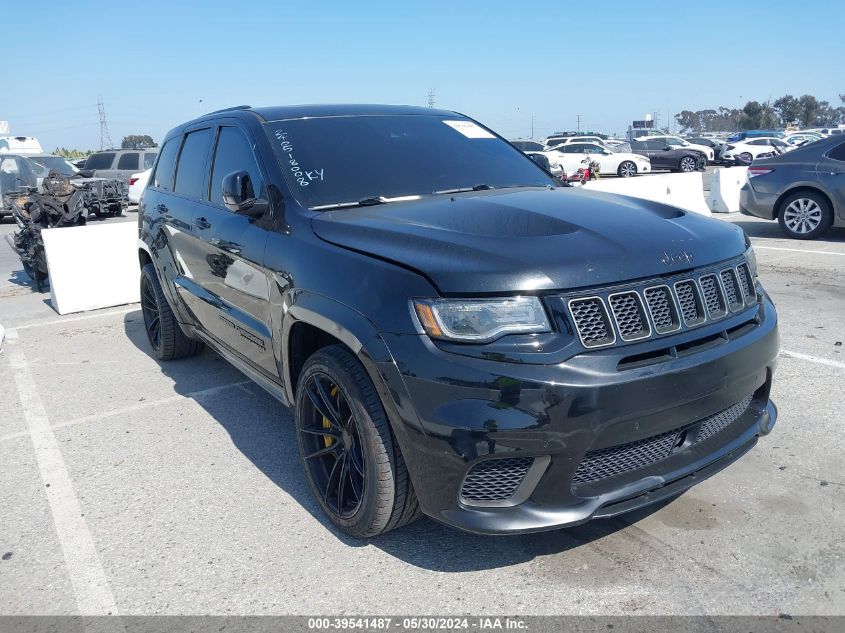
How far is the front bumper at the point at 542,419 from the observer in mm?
2379

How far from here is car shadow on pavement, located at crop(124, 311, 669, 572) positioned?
2.96 metres

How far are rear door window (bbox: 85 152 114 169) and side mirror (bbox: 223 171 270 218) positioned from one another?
20.5 m

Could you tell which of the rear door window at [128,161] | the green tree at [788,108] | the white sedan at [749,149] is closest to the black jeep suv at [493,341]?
the rear door window at [128,161]

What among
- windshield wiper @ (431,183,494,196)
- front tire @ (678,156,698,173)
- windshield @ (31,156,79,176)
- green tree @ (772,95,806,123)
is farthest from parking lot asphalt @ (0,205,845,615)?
green tree @ (772,95,806,123)

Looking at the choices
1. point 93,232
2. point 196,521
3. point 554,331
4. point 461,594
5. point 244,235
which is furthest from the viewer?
Answer: point 93,232

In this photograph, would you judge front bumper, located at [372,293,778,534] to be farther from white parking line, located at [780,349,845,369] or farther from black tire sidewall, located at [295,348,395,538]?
white parking line, located at [780,349,845,369]

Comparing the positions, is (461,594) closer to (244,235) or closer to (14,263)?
(244,235)

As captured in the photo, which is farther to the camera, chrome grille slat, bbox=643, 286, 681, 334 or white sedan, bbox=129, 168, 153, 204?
white sedan, bbox=129, 168, 153, 204

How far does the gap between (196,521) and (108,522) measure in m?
0.43

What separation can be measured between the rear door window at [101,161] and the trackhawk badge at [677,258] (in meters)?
22.1

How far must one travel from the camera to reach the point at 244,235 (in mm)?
3705

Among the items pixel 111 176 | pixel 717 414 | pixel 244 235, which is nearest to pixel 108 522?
pixel 244 235

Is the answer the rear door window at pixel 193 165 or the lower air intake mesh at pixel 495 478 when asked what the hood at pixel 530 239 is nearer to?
the lower air intake mesh at pixel 495 478

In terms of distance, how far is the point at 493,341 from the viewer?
96.3 inches
